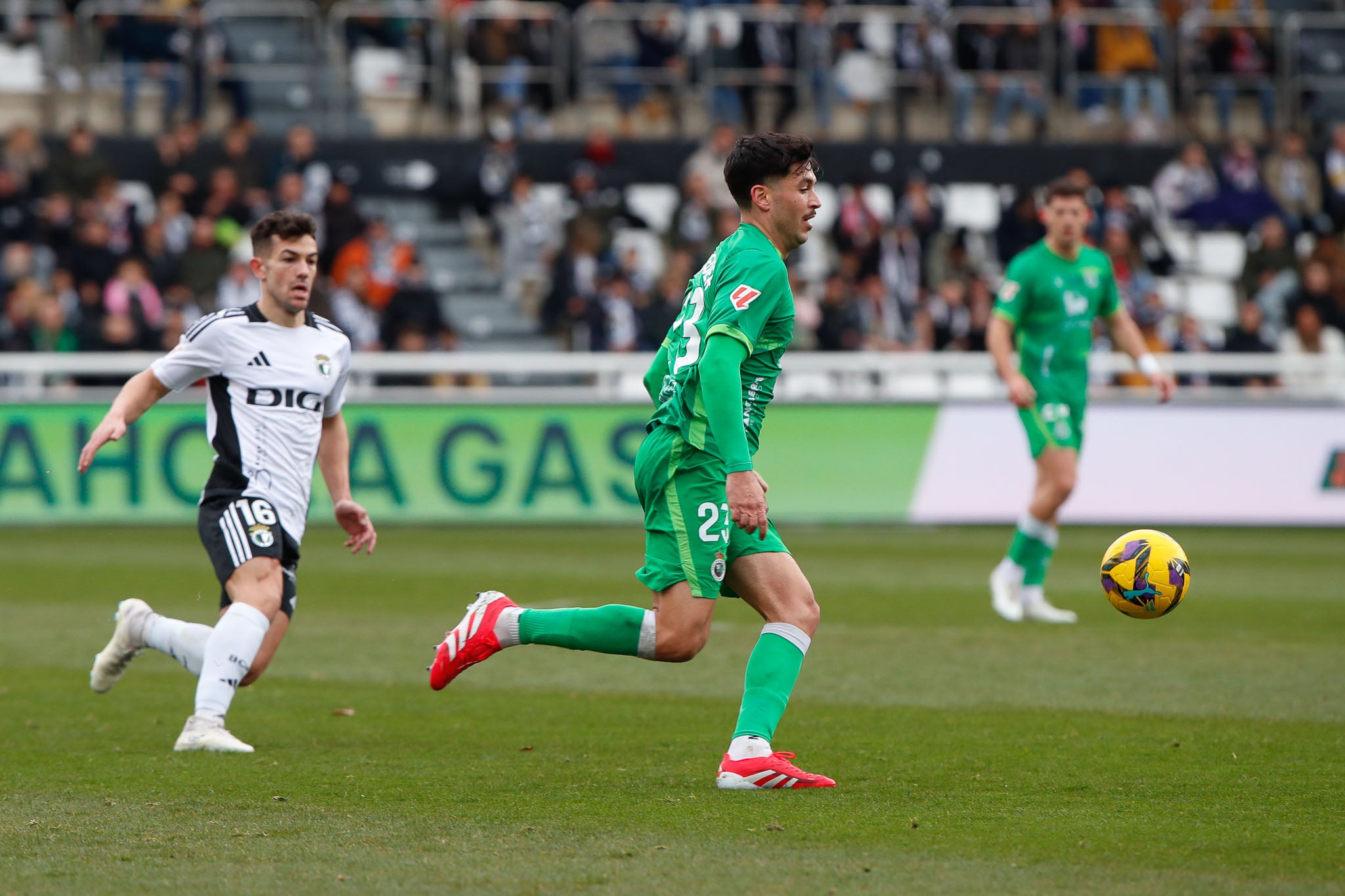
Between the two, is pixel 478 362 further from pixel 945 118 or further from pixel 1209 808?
pixel 1209 808

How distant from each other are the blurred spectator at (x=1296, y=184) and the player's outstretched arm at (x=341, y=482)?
18.1 m

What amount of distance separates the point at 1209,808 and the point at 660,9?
62.9 ft

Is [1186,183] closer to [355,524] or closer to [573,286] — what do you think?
[573,286]

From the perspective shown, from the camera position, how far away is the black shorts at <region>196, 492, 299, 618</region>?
6727mm

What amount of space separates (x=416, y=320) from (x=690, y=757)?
1328 cm

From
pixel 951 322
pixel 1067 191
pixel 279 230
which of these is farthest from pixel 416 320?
pixel 279 230

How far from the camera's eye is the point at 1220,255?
23.4 m

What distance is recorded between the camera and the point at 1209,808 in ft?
18.0

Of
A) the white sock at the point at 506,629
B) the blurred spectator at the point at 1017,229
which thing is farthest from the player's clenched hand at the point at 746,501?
the blurred spectator at the point at 1017,229

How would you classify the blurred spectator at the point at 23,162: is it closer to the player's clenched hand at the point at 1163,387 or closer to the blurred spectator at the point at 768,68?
the blurred spectator at the point at 768,68

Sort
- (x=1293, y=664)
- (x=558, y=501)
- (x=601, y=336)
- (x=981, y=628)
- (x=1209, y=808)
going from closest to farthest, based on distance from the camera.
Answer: (x=1209, y=808) < (x=1293, y=664) < (x=981, y=628) < (x=558, y=501) < (x=601, y=336)

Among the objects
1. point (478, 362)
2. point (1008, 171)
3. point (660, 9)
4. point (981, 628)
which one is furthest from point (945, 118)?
point (981, 628)

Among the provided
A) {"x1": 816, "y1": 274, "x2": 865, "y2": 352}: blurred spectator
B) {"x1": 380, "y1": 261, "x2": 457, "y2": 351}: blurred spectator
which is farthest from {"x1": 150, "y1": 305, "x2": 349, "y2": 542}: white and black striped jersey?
{"x1": 816, "y1": 274, "x2": 865, "y2": 352}: blurred spectator

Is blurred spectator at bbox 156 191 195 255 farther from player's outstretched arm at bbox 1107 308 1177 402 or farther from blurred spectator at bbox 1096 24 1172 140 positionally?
blurred spectator at bbox 1096 24 1172 140
